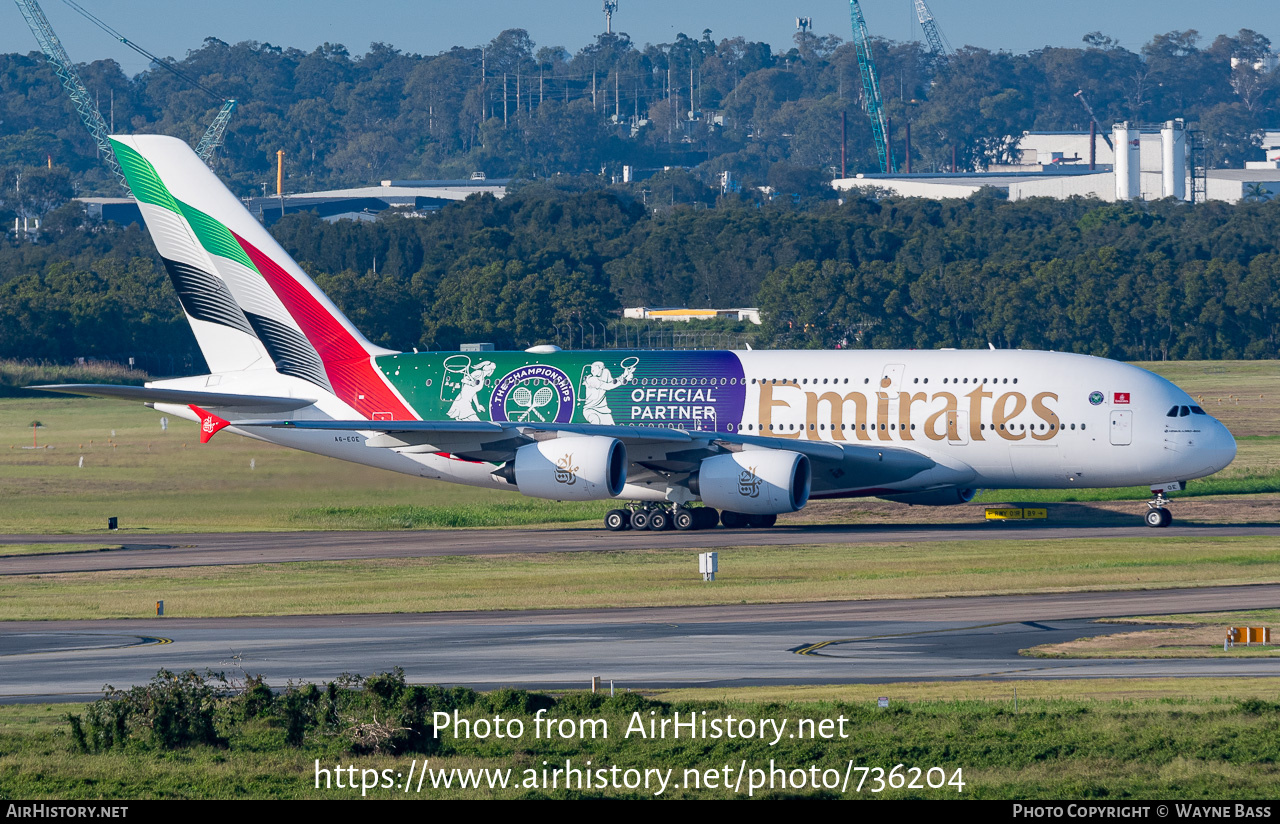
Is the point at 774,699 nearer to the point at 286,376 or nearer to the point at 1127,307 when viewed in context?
the point at 286,376

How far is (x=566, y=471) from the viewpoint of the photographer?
169 ft

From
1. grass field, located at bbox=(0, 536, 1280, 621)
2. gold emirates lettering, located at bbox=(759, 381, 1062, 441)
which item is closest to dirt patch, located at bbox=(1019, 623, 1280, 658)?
grass field, located at bbox=(0, 536, 1280, 621)

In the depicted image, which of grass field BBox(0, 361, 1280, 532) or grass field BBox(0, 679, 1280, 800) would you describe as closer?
grass field BBox(0, 679, 1280, 800)

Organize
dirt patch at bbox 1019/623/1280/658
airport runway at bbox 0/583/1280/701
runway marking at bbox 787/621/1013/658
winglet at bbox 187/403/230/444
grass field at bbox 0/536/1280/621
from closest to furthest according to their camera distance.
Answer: airport runway at bbox 0/583/1280/701 < dirt patch at bbox 1019/623/1280/658 < runway marking at bbox 787/621/1013/658 < grass field at bbox 0/536/1280/621 < winglet at bbox 187/403/230/444

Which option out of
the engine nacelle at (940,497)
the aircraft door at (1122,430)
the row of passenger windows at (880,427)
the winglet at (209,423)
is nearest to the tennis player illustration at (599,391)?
the row of passenger windows at (880,427)

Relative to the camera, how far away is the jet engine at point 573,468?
50969 millimetres

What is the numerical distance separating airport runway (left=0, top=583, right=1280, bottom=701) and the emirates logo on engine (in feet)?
48.3

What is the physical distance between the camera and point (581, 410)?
2174 inches

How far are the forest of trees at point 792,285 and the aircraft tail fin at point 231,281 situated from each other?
2936 inches

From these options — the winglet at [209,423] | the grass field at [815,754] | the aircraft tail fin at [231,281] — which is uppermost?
the aircraft tail fin at [231,281]

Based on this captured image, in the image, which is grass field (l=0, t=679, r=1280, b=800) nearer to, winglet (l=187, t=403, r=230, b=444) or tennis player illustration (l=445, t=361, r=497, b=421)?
winglet (l=187, t=403, r=230, b=444)

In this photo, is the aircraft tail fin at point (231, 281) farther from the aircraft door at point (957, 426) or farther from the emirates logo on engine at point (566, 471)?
the aircraft door at point (957, 426)

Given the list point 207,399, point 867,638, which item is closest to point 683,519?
point 207,399

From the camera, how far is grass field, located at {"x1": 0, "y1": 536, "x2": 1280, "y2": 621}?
3828cm
